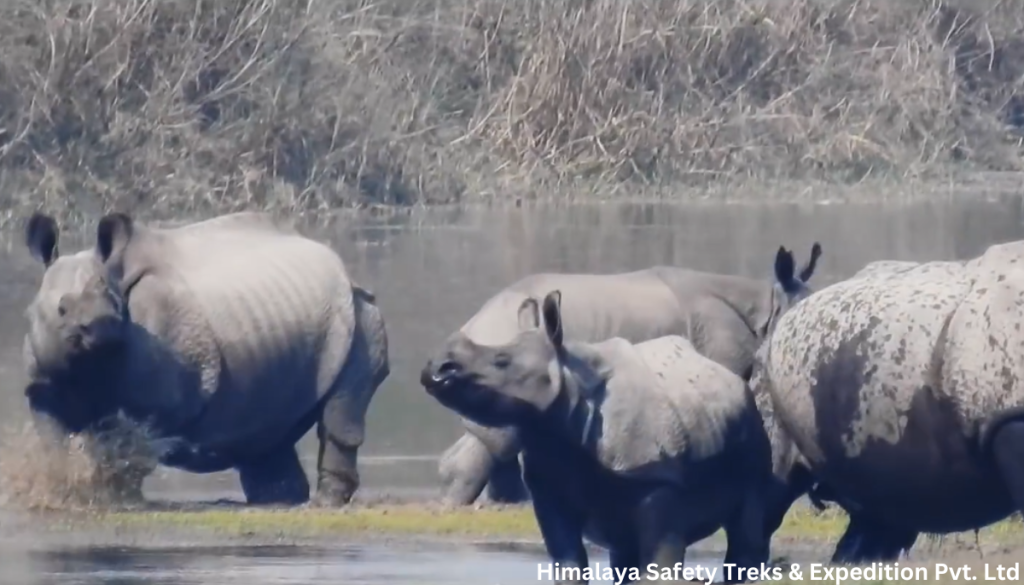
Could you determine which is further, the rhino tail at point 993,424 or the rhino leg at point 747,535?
the rhino leg at point 747,535

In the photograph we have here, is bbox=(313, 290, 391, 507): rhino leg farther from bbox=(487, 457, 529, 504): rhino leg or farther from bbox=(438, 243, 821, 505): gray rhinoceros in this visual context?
bbox=(487, 457, 529, 504): rhino leg

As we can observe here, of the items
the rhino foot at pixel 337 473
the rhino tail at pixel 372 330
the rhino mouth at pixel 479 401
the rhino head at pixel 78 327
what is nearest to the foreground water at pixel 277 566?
the rhino mouth at pixel 479 401

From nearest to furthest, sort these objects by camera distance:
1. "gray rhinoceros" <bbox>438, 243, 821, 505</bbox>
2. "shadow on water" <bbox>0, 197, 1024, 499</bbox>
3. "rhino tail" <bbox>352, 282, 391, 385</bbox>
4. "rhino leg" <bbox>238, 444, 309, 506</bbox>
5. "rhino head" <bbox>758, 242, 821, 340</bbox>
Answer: "rhino head" <bbox>758, 242, 821, 340</bbox> → "gray rhinoceros" <bbox>438, 243, 821, 505</bbox> → "rhino leg" <bbox>238, 444, 309, 506</bbox> → "rhino tail" <bbox>352, 282, 391, 385</bbox> → "shadow on water" <bbox>0, 197, 1024, 499</bbox>

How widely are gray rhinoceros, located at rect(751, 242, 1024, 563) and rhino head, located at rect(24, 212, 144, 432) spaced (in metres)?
3.99

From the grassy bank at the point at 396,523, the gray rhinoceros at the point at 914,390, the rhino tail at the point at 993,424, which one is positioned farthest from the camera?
the grassy bank at the point at 396,523

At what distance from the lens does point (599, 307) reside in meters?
15.8

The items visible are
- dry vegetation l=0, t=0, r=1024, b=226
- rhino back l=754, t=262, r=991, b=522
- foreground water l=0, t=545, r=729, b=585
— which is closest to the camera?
rhino back l=754, t=262, r=991, b=522

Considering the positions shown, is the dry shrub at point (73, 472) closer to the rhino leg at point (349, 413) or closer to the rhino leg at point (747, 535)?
the rhino leg at point (349, 413)

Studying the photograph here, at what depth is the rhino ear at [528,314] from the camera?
42.0ft

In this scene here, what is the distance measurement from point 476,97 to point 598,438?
30.2 meters

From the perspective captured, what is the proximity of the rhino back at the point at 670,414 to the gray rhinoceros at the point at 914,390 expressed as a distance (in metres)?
0.22

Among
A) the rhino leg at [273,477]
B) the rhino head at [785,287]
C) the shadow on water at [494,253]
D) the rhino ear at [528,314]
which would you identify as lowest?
the shadow on water at [494,253]

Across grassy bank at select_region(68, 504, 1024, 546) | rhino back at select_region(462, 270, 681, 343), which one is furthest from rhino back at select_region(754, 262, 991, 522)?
rhino back at select_region(462, 270, 681, 343)

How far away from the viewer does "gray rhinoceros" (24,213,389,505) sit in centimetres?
1483
